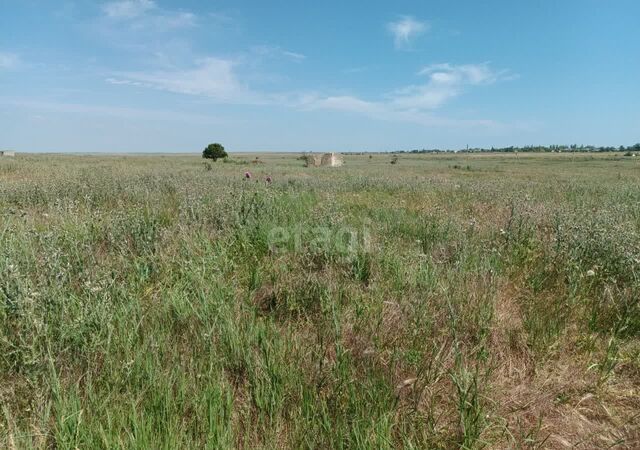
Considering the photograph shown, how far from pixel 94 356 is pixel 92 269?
1.14m

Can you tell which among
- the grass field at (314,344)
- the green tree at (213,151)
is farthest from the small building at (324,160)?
the grass field at (314,344)

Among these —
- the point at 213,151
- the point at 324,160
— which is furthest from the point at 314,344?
the point at 213,151

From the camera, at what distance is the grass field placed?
5.36 feet

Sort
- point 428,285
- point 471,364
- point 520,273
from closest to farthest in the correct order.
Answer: point 471,364, point 428,285, point 520,273

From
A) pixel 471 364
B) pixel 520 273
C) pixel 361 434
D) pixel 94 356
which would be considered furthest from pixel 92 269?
pixel 520 273

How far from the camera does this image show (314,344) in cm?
219

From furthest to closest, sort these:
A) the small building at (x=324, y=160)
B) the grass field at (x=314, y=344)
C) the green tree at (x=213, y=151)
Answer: the green tree at (x=213, y=151) → the small building at (x=324, y=160) → the grass field at (x=314, y=344)

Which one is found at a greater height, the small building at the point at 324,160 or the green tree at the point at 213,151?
the green tree at the point at 213,151

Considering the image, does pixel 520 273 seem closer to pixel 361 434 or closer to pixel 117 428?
pixel 361 434

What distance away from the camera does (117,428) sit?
157 centimetres

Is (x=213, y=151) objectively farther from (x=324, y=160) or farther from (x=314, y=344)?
(x=314, y=344)

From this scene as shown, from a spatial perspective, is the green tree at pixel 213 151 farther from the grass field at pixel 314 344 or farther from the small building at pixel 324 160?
Answer: the grass field at pixel 314 344

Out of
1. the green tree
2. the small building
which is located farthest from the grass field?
the green tree

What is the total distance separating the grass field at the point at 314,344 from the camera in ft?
5.36
